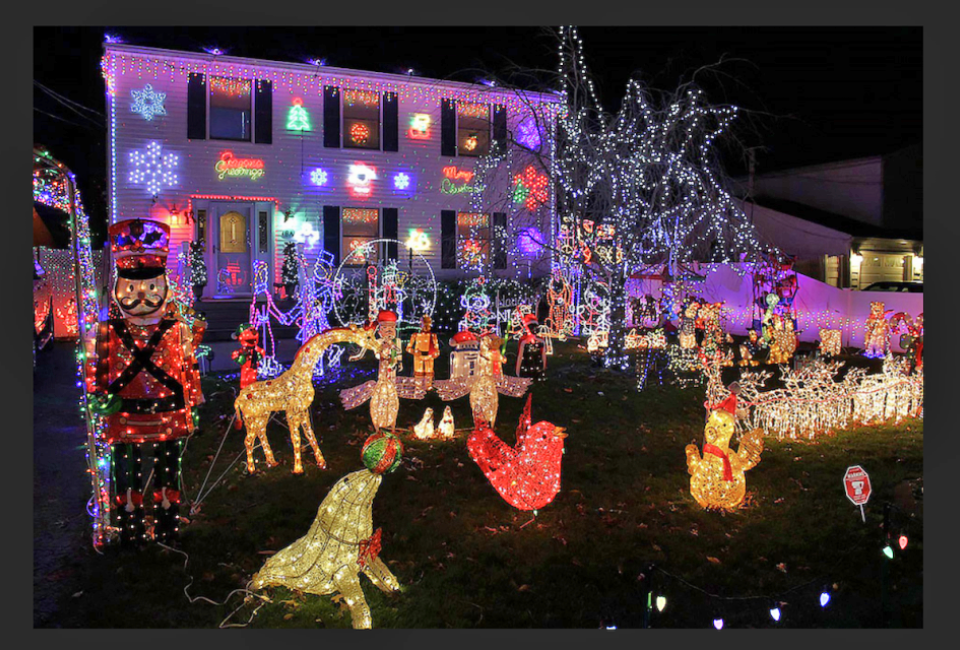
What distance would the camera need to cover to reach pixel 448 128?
1988 cm

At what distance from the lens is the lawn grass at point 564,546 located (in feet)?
14.7

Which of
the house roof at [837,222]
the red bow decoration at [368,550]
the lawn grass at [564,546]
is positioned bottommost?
the lawn grass at [564,546]

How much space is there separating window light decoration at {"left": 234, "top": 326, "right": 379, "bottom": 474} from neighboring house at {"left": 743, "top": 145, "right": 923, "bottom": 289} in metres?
21.0

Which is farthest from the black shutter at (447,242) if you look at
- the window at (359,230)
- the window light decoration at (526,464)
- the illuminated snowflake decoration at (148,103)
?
the window light decoration at (526,464)

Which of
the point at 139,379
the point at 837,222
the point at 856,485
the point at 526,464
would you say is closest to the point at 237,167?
the point at 139,379

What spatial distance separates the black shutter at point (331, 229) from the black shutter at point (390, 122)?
7.74 ft

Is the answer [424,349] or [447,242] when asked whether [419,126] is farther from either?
[424,349]

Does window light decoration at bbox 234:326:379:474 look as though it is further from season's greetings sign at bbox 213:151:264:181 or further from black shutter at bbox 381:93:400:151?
black shutter at bbox 381:93:400:151

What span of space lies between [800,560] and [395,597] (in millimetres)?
3122

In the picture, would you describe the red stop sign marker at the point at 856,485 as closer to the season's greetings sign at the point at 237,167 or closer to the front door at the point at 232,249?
the front door at the point at 232,249

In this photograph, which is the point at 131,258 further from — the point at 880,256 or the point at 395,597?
the point at 880,256

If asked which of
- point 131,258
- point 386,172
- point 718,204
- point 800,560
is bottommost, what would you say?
point 800,560

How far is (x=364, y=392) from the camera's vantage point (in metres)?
8.16

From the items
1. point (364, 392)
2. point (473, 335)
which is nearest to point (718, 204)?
point (473, 335)
